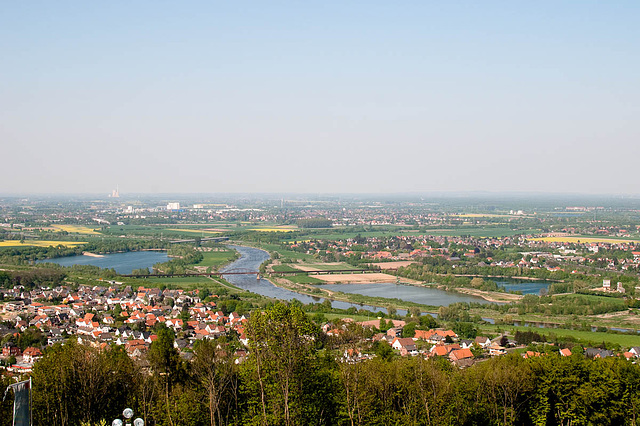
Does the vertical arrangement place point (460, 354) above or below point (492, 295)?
above

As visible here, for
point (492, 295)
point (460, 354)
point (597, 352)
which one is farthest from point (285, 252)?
point (597, 352)

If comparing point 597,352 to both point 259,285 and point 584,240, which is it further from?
point 584,240

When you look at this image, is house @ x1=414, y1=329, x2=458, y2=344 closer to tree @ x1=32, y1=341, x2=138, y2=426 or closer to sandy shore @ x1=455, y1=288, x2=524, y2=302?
sandy shore @ x1=455, y1=288, x2=524, y2=302

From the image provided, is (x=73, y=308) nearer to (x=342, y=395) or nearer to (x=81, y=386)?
(x=81, y=386)

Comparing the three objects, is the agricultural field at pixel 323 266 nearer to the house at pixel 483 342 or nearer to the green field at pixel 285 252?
the green field at pixel 285 252

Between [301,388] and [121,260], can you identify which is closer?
[301,388]

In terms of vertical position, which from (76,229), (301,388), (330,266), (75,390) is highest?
(301,388)

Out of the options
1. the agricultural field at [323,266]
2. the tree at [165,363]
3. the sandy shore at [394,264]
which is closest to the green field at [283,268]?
the agricultural field at [323,266]
